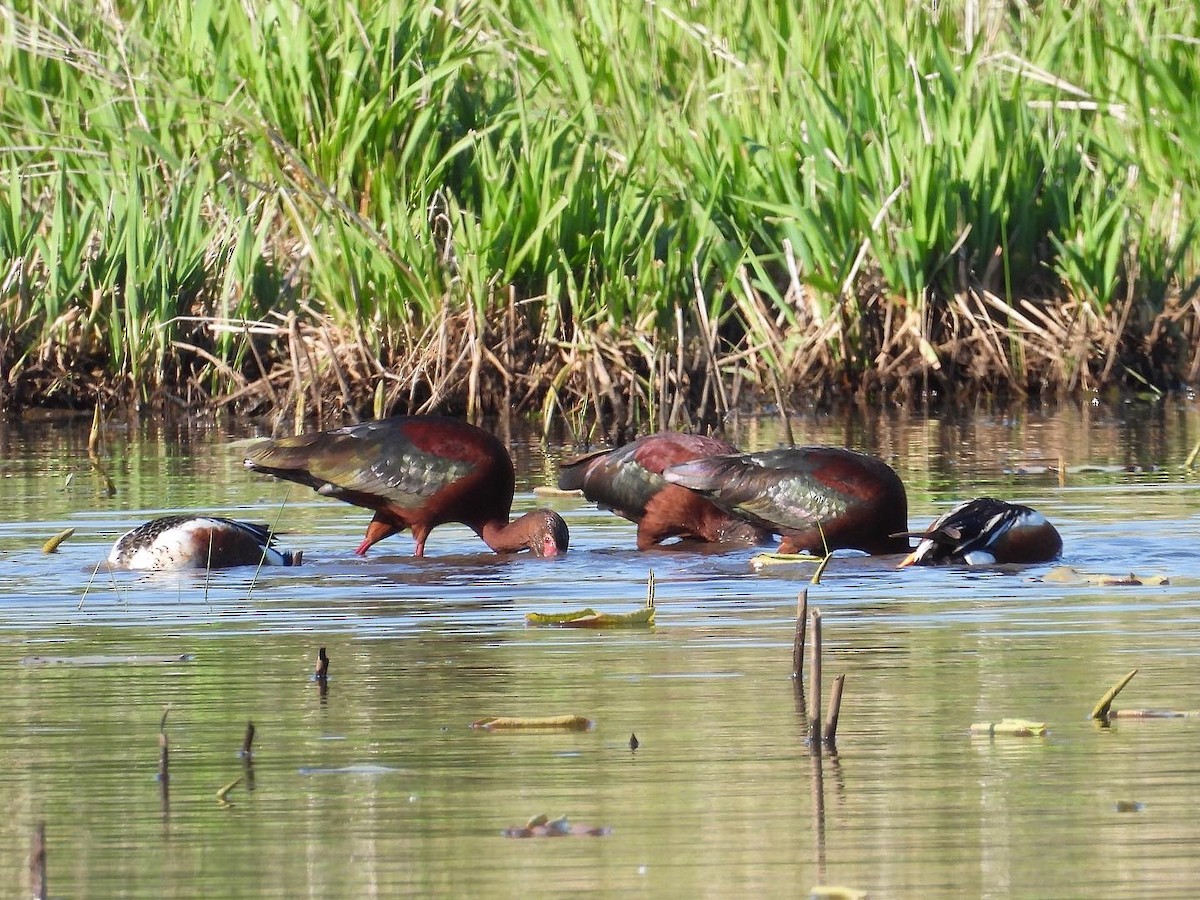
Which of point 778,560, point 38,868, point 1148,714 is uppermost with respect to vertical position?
point 38,868

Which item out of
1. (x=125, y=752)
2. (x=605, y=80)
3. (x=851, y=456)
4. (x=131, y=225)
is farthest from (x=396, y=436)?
(x=605, y=80)

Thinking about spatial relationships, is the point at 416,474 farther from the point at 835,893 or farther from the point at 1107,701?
the point at 835,893

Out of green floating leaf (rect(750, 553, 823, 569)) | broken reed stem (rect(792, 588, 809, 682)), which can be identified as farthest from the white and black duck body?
broken reed stem (rect(792, 588, 809, 682))

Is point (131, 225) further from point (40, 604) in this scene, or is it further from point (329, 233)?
point (40, 604)

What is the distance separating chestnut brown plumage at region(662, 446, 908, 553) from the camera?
Answer: 23.2 ft

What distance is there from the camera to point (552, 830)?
3422 mm

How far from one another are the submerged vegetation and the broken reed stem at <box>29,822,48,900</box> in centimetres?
769

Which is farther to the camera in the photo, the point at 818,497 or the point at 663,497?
the point at 663,497

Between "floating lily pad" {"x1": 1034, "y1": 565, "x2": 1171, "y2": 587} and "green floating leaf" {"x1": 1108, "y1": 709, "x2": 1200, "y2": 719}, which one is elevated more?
"green floating leaf" {"x1": 1108, "y1": 709, "x2": 1200, "y2": 719}

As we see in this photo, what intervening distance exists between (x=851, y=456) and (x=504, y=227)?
427 cm

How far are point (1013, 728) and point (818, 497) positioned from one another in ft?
10.1

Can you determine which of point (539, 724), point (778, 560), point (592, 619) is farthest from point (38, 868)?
point (778, 560)

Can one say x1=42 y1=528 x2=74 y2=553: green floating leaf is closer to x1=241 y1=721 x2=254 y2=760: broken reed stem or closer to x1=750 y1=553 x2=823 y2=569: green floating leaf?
x1=750 y1=553 x2=823 y2=569: green floating leaf

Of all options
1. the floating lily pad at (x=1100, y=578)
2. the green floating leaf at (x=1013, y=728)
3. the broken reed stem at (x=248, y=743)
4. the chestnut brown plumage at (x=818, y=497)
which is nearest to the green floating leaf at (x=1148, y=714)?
the green floating leaf at (x=1013, y=728)
